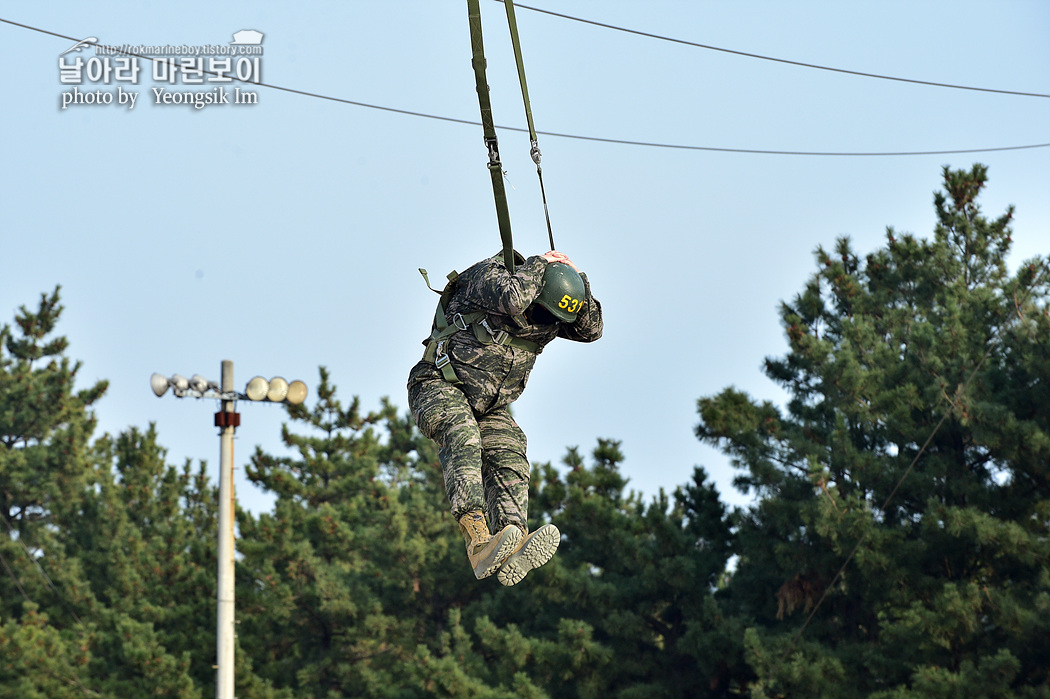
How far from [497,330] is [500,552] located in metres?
1.16

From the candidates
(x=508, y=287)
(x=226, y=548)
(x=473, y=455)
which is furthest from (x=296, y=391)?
(x=508, y=287)

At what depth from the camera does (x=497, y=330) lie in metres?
5.96

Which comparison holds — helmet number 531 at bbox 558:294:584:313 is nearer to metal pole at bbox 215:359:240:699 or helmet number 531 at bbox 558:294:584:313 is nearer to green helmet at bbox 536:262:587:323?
green helmet at bbox 536:262:587:323

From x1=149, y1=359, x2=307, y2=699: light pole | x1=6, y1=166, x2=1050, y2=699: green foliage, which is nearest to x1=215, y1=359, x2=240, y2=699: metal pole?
x1=149, y1=359, x2=307, y2=699: light pole

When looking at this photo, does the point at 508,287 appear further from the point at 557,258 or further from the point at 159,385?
the point at 159,385

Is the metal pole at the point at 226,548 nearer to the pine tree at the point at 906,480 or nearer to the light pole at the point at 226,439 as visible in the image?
the light pole at the point at 226,439

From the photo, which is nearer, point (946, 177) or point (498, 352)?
point (498, 352)

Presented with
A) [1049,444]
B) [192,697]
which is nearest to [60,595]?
[192,697]

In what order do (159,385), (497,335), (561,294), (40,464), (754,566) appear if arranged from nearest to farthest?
(561,294) → (497,335) → (159,385) → (754,566) → (40,464)

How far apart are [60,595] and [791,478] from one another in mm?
18105

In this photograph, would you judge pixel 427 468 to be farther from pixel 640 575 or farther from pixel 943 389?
pixel 943 389

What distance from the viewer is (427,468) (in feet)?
93.9

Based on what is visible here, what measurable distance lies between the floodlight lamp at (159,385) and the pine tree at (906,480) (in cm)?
966

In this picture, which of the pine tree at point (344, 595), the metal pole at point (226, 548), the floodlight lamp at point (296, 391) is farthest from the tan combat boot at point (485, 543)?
the pine tree at point (344, 595)
